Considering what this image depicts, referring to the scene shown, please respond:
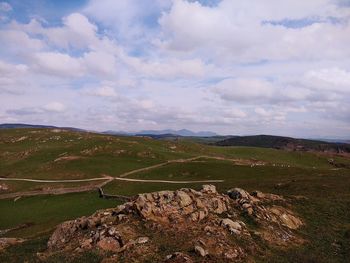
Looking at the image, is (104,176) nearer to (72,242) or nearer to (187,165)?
(187,165)

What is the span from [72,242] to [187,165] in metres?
82.4

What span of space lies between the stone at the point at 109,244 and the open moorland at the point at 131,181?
3.97ft

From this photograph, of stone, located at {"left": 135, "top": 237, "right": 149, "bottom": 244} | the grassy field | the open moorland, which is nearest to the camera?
stone, located at {"left": 135, "top": 237, "right": 149, "bottom": 244}

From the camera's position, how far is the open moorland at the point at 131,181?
4012 centimetres

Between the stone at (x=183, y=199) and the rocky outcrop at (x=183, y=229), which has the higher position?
the stone at (x=183, y=199)

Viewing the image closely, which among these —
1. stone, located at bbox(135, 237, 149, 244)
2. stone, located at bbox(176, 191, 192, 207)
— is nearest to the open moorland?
stone, located at bbox(135, 237, 149, 244)

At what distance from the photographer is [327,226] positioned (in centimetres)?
4469

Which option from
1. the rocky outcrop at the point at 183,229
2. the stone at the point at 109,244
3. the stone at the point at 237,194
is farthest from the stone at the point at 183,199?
the stone at the point at 109,244

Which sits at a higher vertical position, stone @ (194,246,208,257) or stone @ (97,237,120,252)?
stone @ (194,246,208,257)

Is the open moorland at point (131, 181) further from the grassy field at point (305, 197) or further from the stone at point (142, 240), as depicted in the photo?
the stone at point (142, 240)

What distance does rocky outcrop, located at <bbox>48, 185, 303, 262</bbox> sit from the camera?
107ft

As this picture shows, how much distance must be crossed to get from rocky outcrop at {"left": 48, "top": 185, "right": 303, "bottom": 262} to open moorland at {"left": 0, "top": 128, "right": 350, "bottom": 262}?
145 centimetres

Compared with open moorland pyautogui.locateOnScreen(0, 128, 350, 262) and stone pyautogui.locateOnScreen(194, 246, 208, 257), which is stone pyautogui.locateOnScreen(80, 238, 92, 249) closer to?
open moorland pyautogui.locateOnScreen(0, 128, 350, 262)

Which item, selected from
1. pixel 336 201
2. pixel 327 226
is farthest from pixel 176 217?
pixel 336 201
